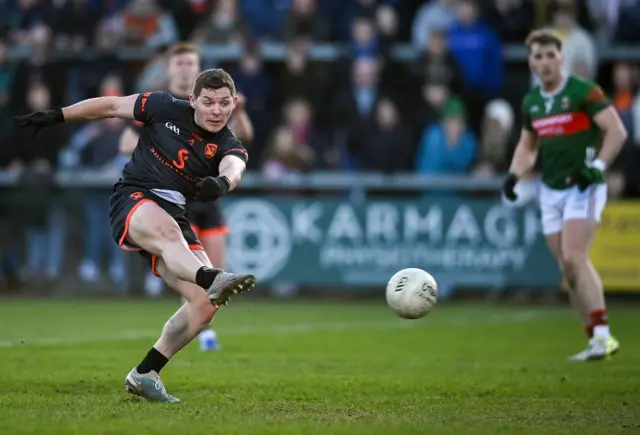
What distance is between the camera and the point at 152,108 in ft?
28.1

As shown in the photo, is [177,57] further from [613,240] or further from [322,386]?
[613,240]

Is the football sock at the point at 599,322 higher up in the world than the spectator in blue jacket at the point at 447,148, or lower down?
lower down

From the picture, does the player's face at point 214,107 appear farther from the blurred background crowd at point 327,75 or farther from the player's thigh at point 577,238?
the blurred background crowd at point 327,75

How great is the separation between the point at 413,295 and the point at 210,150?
1.78 metres

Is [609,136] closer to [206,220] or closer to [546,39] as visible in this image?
[546,39]

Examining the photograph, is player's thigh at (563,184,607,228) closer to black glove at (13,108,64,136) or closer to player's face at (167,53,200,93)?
player's face at (167,53,200,93)

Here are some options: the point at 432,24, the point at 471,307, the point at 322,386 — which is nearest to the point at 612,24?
the point at 432,24

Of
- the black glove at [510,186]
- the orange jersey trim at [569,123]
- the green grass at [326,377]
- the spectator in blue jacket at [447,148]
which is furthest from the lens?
the spectator in blue jacket at [447,148]

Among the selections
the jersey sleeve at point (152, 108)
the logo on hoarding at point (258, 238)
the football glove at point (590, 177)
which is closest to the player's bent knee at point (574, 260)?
the football glove at point (590, 177)

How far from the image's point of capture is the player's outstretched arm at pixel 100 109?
8484 mm

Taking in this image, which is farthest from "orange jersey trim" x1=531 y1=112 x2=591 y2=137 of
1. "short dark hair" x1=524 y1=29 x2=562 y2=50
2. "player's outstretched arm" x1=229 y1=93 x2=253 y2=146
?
"player's outstretched arm" x1=229 y1=93 x2=253 y2=146

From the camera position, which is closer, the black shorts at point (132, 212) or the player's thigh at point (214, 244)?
the black shorts at point (132, 212)

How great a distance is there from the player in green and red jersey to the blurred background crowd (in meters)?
6.20

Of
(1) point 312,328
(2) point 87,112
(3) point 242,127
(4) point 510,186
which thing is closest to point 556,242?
(4) point 510,186
